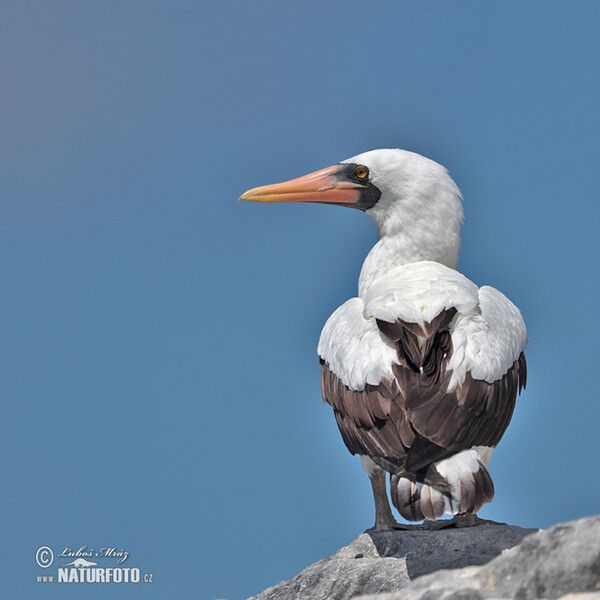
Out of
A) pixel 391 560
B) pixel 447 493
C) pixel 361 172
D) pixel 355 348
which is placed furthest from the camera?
pixel 361 172

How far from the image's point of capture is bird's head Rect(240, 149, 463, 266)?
9.83 metres

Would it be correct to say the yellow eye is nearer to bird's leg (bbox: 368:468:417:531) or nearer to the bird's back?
the bird's back

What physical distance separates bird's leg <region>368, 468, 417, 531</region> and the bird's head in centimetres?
290

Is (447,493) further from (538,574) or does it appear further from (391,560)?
(538,574)

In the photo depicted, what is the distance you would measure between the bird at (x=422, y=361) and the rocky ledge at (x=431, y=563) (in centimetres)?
40

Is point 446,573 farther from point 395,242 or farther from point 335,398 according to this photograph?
point 395,242

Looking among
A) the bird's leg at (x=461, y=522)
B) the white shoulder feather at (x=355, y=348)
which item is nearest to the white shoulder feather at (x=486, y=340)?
the white shoulder feather at (x=355, y=348)

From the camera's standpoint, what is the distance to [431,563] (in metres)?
7.08

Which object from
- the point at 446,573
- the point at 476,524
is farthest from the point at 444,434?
the point at 446,573

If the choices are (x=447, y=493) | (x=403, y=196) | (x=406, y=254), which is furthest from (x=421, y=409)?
(x=403, y=196)

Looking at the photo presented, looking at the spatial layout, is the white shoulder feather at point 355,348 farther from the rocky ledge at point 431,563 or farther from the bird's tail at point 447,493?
the rocky ledge at point 431,563

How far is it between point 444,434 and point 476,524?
6.07ft

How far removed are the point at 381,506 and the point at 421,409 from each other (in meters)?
1.87

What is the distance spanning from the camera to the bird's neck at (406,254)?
980cm
